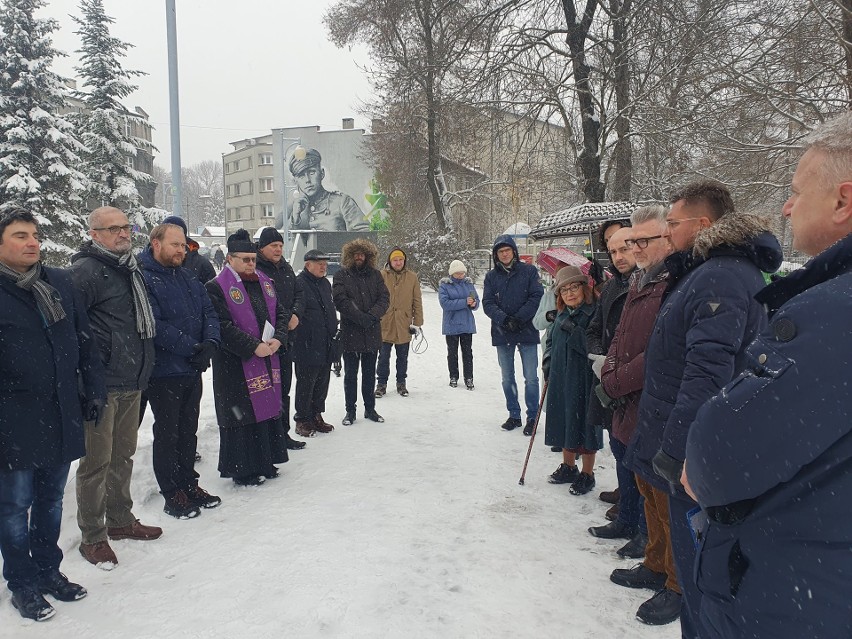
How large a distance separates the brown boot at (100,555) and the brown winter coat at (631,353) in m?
3.12

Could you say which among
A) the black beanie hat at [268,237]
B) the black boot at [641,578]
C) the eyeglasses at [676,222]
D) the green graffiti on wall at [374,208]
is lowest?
the black boot at [641,578]

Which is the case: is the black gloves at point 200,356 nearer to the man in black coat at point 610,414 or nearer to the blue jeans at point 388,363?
the man in black coat at point 610,414

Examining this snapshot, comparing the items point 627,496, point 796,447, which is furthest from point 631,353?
point 796,447

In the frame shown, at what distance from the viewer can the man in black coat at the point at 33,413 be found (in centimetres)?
298

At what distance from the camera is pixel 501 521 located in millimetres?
4168

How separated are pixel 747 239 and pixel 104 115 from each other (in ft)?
75.0

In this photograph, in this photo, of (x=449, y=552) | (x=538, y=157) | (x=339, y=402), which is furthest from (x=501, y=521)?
(x=538, y=157)

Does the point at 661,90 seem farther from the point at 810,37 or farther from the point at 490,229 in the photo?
the point at 490,229

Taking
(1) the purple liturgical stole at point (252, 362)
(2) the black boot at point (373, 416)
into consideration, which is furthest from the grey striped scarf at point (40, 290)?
(2) the black boot at point (373, 416)

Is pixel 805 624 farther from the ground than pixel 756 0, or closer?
closer

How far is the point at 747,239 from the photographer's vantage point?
236 centimetres

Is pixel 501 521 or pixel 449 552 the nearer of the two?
pixel 449 552

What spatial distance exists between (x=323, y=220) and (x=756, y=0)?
48216 millimetres

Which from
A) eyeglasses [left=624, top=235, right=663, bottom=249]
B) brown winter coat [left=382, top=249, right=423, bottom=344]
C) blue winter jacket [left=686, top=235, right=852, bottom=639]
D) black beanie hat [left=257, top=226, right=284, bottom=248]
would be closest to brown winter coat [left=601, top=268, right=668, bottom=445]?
eyeglasses [left=624, top=235, right=663, bottom=249]
